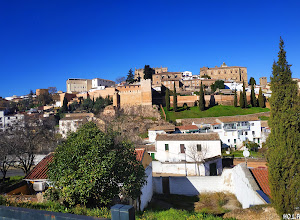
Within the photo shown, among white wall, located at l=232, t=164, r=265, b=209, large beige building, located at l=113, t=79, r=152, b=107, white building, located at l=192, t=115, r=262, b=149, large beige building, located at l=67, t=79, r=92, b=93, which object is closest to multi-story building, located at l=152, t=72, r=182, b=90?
large beige building, located at l=113, t=79, r=152, b=107

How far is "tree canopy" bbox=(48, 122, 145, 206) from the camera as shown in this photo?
764 cm

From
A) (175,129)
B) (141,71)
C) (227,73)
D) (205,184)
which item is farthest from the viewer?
(141,71)

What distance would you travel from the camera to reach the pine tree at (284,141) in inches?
249

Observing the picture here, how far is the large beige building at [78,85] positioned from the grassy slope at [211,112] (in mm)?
53754

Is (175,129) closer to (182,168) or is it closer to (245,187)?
(182,168)

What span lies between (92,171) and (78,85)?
90064 mm

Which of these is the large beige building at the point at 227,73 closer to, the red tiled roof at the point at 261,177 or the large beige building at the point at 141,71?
the large beige building at the point at 141,71

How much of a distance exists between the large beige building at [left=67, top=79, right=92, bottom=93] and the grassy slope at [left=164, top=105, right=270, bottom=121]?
53754mm

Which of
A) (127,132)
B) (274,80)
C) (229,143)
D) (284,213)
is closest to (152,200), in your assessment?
(284,213)

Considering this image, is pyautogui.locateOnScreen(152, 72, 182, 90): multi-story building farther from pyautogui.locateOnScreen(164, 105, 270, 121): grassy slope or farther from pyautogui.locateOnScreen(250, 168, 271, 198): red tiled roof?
pyautogui.locateOnScreen(250, 168, 271, 198): red tiled roof

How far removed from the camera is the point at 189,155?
23.0 m

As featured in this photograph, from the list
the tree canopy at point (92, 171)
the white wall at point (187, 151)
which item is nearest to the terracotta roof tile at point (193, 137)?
the white wall at point (187, 151)

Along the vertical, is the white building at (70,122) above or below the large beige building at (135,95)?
below

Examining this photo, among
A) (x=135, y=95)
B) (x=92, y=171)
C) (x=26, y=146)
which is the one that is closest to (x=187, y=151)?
(x=92, y=171)
